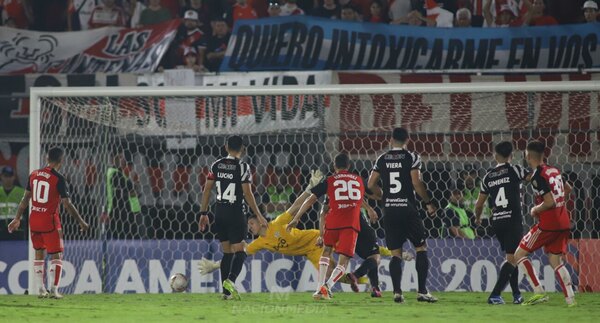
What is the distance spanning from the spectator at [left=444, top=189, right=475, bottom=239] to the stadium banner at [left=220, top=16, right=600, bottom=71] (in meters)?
1.94

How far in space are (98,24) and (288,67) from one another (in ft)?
11.8

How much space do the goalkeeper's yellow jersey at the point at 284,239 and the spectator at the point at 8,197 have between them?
360 centimetres

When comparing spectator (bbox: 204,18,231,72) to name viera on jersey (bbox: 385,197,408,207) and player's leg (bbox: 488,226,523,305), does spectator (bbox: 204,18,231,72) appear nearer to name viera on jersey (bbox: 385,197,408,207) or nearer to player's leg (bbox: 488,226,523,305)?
name viera on jersey (bbox: 385,197,408,207)

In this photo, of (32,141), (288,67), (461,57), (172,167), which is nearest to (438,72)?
(461,57)

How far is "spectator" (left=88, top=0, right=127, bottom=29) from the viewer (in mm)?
17766

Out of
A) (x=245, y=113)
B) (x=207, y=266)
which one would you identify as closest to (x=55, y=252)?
(x=207, y=266)

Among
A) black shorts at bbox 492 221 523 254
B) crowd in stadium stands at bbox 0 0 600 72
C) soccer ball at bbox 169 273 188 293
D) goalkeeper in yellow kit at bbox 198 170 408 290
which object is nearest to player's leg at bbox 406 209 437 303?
black shorts at bbox 492 221 523 254

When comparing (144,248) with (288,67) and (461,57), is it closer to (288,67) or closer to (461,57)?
(288,67)

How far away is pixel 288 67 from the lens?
15.7m

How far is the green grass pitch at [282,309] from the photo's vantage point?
9.36 metres

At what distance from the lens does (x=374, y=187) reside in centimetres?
1177

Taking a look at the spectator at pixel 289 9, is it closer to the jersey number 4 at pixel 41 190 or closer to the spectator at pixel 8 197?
the spectator at pixel 8 197

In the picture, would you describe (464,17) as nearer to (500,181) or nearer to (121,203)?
(121,203)

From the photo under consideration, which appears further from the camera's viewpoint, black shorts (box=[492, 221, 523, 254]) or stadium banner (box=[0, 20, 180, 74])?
stadium banner (box=[0, 20, 180, 74])
